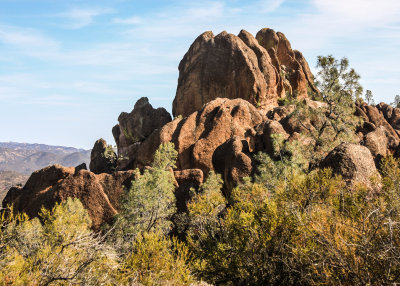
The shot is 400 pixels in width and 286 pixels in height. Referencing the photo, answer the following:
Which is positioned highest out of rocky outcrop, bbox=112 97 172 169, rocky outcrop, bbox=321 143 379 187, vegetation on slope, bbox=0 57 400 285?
rocky outcrop, bbox=112 97 172 169

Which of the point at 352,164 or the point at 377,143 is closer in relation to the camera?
the point at 352,164

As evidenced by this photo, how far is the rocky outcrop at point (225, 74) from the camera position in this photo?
6262 cm

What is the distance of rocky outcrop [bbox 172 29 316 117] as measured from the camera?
62.6 metres

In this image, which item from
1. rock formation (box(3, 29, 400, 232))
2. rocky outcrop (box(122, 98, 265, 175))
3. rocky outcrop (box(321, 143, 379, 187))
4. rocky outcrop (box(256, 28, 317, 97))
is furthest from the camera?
rocky outcrop (box(256, 28, 317, 97))

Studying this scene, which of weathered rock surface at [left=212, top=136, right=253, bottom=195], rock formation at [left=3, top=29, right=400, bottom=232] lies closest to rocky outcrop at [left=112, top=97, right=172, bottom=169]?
rock formation at [left=3, top=29, right=400, bottom=232]

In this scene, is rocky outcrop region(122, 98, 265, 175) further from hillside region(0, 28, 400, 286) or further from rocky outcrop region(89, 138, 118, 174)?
rocky outcrop region(89, 138, 118, 174)

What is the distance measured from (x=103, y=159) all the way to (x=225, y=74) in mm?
28660

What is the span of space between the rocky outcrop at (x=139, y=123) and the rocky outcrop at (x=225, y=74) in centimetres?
478

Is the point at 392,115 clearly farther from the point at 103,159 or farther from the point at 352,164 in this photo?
the point at 103,159

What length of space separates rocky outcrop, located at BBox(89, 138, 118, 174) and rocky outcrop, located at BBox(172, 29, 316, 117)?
1556 centimetres

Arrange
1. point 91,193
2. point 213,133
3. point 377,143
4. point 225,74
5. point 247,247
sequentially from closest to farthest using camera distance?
1. point 247,247
2. point 91,193
3. point 377,143
4. point 213,133
5. point 225,74

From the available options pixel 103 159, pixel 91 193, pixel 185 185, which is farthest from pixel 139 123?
pixel 185 185

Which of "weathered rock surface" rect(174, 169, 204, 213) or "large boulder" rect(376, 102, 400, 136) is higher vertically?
"large boulder" rect(376, 102, 400, 136)

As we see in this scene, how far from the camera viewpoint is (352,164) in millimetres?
28469
